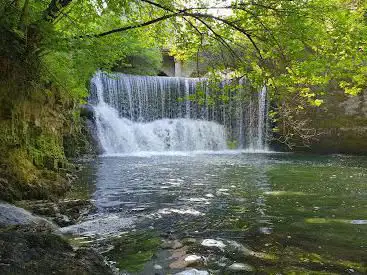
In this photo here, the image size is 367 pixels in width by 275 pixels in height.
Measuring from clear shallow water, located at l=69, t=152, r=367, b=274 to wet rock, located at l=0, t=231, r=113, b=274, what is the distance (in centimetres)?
53

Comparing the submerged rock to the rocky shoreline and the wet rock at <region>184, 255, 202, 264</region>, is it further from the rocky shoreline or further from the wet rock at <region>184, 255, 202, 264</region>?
the rocky shoreline

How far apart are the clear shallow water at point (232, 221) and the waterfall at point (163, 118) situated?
317 inches

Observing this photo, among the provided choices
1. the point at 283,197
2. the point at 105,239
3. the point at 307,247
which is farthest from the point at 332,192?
the point at 105,239

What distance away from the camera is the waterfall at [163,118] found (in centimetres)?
1812

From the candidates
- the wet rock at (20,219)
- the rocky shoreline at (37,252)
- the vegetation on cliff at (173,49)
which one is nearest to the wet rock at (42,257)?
the rocky shoreline at (37,252)

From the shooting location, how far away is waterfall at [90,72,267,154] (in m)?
18.1

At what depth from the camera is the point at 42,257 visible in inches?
119

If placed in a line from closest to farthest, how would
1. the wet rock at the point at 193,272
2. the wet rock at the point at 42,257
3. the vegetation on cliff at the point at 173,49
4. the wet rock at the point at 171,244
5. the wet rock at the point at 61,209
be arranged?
the wet rock at the point at 42,257, the wet rock at the point at 193,272, the wet rock at the point at 171,244, the vegetation on cliff at the point at 173,49, the wet rock at the point at 61,209

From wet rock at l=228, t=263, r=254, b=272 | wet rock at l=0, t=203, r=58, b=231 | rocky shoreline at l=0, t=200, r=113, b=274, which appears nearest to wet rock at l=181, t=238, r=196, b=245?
wet rock at l=228, t=263, r=254, b=272

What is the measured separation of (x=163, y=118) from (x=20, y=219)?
15.7 m

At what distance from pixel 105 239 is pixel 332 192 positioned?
16.8 ft

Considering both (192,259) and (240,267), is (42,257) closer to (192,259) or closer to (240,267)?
(192,259)

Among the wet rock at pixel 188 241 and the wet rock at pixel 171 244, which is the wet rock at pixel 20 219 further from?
the wet rock at pixel 188 241

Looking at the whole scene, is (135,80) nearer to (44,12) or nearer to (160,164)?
(160,164)
